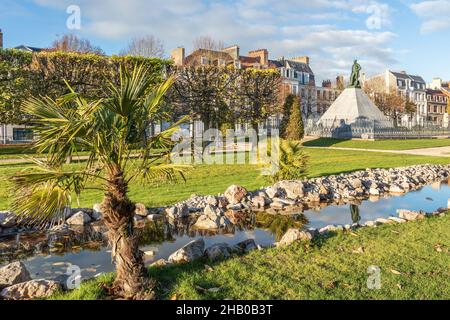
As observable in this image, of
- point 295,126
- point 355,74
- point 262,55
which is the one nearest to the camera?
point 295,126

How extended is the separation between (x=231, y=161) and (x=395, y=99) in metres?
59.1

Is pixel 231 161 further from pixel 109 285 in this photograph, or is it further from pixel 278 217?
pixel 109 285

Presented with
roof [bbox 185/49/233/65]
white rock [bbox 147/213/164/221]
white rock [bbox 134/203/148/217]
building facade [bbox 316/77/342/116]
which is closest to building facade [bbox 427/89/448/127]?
building facade [bbox 316/77/342/116]

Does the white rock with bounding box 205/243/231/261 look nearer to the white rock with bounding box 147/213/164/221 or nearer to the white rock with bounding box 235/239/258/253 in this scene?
the white rock with bounding box 235/239/258/253

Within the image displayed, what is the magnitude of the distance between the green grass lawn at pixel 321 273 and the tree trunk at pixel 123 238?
1.00ft

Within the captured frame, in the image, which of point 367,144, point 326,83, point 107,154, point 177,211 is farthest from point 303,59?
point 107,154

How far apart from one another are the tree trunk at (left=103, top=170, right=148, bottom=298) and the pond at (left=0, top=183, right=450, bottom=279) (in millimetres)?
1563

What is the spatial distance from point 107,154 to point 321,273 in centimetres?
341

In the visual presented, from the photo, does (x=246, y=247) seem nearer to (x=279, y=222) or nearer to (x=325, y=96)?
(x=279, y=222)

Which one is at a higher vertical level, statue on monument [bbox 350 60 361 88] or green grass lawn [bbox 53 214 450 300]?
statue on monument [bbox 350 60 361 88]

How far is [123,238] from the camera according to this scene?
4.94m

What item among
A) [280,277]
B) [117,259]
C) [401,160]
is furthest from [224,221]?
[401,160]

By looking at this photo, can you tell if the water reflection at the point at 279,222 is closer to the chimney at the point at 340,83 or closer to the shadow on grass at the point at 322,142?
the shadow on grass at the point at 322,142

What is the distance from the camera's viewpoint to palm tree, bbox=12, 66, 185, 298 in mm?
4527
